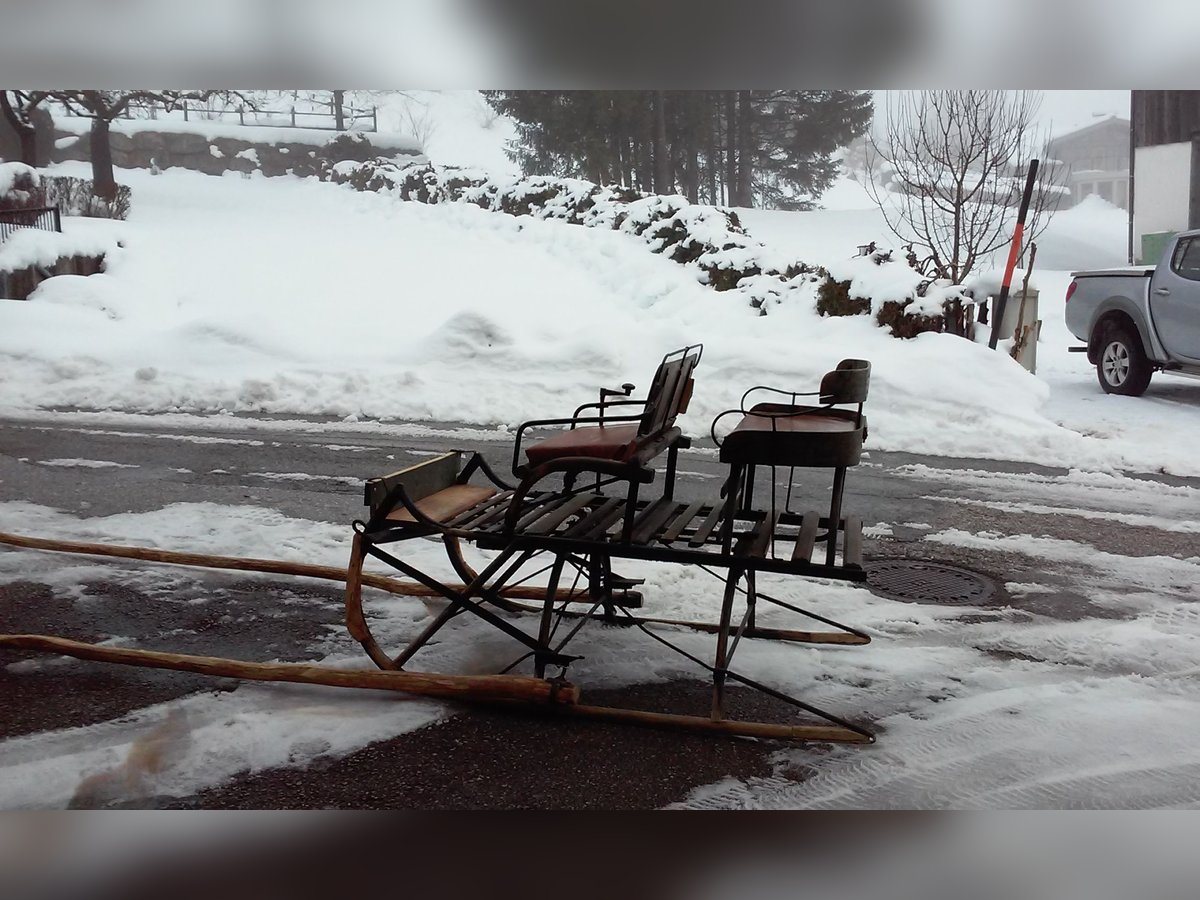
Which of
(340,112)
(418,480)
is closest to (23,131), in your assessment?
(340,112)

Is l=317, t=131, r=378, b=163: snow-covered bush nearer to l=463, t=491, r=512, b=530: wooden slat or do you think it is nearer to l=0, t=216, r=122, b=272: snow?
l=0, t=216, r=122, b=272: snow

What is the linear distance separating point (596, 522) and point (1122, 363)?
5.51 metres

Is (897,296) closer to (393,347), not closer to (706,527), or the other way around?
(393,347)

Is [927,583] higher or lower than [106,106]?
lower

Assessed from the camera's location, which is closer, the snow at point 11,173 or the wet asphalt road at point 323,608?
the wet asphalt road at point 323,608

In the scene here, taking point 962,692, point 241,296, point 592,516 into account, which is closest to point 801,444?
point 592,516

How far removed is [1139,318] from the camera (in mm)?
7039

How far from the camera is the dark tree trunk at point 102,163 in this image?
614 cm

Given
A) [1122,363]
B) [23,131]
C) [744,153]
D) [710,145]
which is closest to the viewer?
[23,131]

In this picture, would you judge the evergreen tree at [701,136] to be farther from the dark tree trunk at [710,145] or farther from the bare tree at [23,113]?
the bare tree at [23,113]

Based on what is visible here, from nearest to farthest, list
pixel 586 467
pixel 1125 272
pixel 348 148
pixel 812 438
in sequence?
pixel 812 438, pixel 586 467, pixel 1125 272, pixel 348 148

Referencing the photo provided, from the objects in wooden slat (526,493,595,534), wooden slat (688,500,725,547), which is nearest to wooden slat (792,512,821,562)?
wooden slat (688,500,725,547)

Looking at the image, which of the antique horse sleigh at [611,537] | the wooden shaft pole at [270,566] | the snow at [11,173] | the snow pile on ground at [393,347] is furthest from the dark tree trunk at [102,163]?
the antique horse sleigh at [611,537]

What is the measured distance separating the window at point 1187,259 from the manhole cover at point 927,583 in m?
2.81
